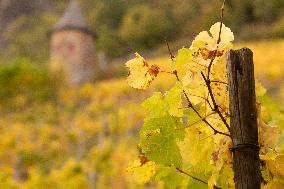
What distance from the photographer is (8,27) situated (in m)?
41.4

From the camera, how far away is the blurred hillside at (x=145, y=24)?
29609 millimetres

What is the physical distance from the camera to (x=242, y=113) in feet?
2.57

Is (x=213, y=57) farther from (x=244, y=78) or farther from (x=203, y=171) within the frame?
(x=203, y=171)

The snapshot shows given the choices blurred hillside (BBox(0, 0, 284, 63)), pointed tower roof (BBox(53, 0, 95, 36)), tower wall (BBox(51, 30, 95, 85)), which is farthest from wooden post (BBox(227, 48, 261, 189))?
blurred hillside (BBox(0, 0, 284, 63))

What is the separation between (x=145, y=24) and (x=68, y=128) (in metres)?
19.6

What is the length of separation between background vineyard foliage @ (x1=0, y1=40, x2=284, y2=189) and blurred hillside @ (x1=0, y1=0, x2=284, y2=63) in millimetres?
9353

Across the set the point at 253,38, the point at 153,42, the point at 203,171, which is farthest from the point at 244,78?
the point at 153,42

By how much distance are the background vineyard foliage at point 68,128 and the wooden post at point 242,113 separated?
3.68 metres

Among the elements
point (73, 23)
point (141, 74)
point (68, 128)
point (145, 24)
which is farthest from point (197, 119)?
point (145, 24)

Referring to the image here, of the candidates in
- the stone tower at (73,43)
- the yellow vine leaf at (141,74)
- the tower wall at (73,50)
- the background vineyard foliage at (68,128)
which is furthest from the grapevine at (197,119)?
the stone tower at (73,43)

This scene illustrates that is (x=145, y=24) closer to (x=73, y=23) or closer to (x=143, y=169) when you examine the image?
(x=73, y=23)

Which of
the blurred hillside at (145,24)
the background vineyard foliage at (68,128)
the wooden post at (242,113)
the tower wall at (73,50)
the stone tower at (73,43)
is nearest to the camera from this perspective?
the wooden post at (242,113)

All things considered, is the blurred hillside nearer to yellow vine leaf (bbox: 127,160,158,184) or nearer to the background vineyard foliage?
the background vineyard foliage

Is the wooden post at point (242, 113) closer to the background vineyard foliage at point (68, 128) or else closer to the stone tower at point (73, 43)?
the background vineyard foliage at point (68, 128)
